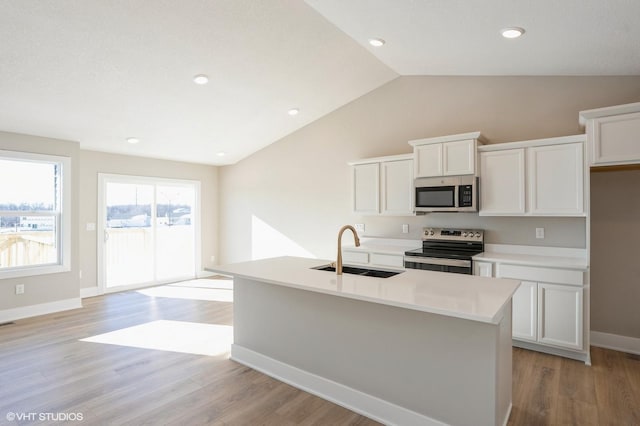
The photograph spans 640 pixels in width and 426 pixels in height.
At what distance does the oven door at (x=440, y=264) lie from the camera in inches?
141

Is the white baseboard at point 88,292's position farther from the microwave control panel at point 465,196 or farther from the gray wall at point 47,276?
the microwave control panel at point 465,196

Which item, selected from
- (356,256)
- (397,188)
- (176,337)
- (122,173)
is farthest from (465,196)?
(122,173)

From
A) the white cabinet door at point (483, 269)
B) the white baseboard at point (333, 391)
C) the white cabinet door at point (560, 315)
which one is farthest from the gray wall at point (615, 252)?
the white baseboard at point (333, 391)

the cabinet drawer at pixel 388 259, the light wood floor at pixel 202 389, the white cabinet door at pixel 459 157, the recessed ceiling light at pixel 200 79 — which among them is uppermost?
the recessed ceiling light at pixel 200 79

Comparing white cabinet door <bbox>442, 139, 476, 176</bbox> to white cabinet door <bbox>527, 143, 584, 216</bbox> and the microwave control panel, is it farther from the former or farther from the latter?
white cabinet door <bbox>527, 143, 584, 216</bbox>

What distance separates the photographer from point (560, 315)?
310 centimetres

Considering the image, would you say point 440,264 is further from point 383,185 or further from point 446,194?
point 383,185

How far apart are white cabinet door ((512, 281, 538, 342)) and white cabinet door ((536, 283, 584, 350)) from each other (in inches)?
1.6

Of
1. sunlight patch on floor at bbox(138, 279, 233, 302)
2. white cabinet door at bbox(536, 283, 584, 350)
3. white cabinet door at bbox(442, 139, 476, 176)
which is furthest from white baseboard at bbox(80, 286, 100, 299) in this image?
white cabinet door at bbox(536, 283, 584, 350)

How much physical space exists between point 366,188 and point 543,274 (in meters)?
2.23

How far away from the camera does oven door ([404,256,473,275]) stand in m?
3.58

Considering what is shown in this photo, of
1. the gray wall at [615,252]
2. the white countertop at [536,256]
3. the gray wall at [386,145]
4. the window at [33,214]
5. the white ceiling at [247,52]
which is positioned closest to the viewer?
the white ceiling at [247,52]

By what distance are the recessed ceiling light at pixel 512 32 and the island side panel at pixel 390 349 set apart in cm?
220

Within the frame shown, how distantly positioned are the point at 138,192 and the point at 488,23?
578cm
